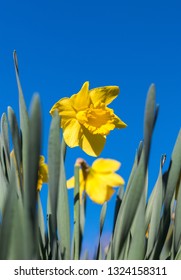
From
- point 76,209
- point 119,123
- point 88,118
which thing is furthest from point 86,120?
point 76,209

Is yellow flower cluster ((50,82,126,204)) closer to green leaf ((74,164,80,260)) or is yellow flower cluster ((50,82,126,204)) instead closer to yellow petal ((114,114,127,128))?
yellow petal ((114,114,127,128))

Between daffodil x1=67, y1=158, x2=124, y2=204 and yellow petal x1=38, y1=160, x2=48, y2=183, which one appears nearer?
daffodil x1=67, y1=158, x2=124, y2=204

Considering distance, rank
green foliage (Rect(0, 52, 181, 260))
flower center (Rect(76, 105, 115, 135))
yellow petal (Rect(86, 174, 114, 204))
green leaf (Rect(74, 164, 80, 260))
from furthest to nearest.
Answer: flower center (Rect(76, 105, 115, 135)) → green leaf (Rect(74, 164, 80, 260)) → yellow petal (Rect(86, 174, 114, 204)) → green foliage (Rect(0, 52, 181, 260))

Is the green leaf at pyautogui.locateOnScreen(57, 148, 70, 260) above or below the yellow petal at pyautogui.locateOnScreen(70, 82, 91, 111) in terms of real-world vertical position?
below

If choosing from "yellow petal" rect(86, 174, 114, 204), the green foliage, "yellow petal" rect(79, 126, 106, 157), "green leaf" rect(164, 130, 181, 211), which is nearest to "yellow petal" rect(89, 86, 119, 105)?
"yellow petal" rect(79, 126, 106, 157)

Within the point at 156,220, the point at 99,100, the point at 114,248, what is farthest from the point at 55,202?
the point at 99,100

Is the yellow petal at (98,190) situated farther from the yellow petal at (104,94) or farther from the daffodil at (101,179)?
the yellow petal at (104,94)
